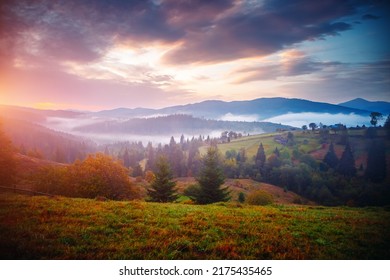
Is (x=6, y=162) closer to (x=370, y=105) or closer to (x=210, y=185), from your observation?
(x=210, y=185)

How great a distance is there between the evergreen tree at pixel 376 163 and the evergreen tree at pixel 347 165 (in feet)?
88.5

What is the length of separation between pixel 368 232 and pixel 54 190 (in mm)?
42184

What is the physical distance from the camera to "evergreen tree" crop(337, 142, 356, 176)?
106375 mm

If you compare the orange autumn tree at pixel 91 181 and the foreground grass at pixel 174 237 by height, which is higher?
the foreground grass at pixel 174 237

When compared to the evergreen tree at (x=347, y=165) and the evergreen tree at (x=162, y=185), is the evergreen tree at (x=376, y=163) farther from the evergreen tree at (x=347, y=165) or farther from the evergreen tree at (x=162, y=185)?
the evergreen tree at (x=162, y=185)

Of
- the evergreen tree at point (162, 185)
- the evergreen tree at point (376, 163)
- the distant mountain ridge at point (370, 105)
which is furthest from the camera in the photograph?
the evergreen tree at point (376, 163)

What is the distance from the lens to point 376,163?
67438 millimetres

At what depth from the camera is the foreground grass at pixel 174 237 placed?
26.9 feet

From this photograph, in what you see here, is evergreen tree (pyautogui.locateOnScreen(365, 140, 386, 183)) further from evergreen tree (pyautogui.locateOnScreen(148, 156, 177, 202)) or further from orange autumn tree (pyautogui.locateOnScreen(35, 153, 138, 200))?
orange autumn tree (pyautogui.locateOnScreen(35, 153, 138, 200))

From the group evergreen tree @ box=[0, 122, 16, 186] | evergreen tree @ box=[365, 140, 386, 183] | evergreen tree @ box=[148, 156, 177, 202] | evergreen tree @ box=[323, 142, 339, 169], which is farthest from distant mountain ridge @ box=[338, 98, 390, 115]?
evergreen tree @ box=[323, 142, 339, 169]

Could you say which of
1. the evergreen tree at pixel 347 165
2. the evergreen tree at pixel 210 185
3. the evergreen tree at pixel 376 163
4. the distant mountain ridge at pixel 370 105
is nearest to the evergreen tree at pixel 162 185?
the evergreen tree at pixel 210 185

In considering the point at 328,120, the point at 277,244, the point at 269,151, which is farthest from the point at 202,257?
the point at 269,151

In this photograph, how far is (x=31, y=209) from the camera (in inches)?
498

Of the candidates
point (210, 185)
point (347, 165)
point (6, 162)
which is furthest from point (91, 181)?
point (347, 165)
